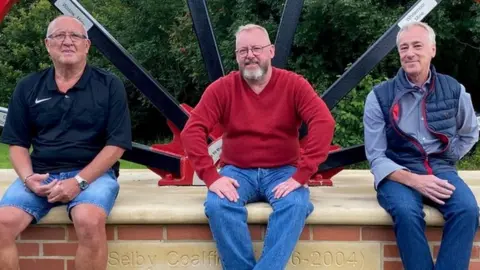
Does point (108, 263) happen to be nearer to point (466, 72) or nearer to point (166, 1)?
point (466, 72)

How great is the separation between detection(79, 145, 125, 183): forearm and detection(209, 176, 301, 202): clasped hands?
0.55 metres

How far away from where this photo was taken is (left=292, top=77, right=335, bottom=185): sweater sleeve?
363cm

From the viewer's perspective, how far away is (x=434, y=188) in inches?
141

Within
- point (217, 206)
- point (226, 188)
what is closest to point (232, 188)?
point (226, 188)

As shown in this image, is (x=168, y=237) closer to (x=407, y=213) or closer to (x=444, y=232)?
(x=407, y=213)

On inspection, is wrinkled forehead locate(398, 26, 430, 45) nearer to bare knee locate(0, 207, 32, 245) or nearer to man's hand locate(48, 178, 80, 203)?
man's hand locate(48, 178, 80, 203)

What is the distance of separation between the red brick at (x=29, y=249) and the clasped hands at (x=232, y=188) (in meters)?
0.98

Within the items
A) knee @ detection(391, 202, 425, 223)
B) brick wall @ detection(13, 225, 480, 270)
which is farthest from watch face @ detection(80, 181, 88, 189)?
knee @ detection(391, 202, 425, 223)

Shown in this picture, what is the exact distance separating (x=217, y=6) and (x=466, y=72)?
4570 millimetres

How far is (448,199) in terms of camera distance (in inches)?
141

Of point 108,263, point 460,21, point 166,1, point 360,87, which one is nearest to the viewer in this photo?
point 108,263

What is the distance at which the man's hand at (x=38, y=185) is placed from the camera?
3.62 meters

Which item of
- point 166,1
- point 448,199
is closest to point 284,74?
point 448,199

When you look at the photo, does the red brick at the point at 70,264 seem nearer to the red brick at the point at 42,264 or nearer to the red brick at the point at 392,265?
the red brick at the point at 42,264
